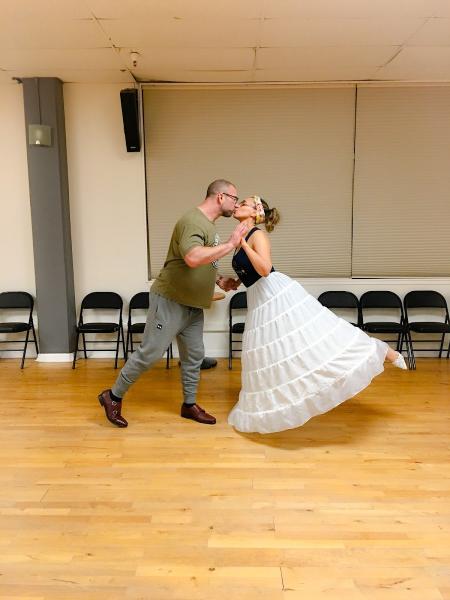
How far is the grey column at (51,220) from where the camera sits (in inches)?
192

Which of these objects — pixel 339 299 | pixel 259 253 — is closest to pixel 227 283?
pixel 259 253

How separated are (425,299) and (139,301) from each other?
3.08 metres

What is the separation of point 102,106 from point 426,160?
3484 mm

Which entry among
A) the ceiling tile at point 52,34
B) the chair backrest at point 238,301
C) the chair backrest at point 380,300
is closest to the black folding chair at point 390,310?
the chair backrest at point 380,300

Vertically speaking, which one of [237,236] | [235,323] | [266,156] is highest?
[266,156]

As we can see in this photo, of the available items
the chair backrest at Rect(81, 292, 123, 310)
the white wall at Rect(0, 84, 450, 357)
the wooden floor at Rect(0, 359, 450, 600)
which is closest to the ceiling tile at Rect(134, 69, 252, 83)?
the white wall at Rect(0, 84, 450, 357)

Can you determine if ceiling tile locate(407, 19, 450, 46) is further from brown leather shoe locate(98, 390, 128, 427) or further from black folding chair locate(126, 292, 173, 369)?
brown leather shoe locate(98, 390, 128, 427)

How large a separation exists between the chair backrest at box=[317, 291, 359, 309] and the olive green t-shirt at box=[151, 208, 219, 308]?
216cm

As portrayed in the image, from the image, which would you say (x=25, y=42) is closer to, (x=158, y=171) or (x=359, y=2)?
(x=158, y=171)

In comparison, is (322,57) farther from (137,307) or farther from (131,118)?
(137,307)

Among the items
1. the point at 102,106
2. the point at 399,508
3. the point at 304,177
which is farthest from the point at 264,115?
the point at 399,508

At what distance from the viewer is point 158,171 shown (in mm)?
5184

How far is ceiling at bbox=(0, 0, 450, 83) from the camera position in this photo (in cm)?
329

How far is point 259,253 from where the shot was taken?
10.2ft
